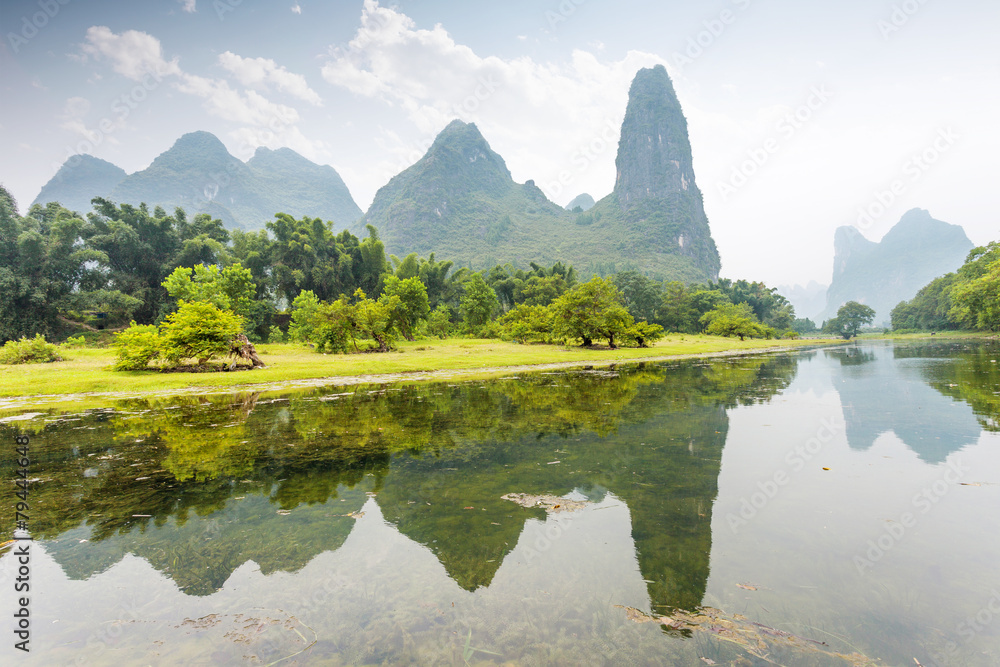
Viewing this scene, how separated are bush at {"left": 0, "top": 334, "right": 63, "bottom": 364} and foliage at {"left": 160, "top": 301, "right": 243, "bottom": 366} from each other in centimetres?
831

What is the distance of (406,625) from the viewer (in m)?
3.23

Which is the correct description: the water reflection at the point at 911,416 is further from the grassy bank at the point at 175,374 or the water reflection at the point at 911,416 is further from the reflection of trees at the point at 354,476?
the grassy bank at the point at 175,374

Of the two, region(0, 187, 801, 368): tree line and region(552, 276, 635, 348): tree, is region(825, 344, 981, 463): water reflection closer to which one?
region(552, 276, 635, 348): tree

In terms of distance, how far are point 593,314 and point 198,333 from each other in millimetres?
29268

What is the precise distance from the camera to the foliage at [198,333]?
20.5 metres

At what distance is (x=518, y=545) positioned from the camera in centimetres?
446

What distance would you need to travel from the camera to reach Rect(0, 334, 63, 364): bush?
22.2m

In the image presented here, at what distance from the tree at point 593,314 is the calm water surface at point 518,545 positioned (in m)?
27.9

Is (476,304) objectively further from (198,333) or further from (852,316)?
(852,316)

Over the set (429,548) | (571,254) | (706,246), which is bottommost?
(429,548)

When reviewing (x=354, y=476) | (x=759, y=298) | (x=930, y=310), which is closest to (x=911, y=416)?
(x=354, y=476)

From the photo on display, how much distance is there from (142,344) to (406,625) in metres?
23.7

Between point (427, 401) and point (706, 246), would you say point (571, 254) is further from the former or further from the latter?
point (427, 401)

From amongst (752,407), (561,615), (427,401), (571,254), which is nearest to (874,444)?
(752,407)
